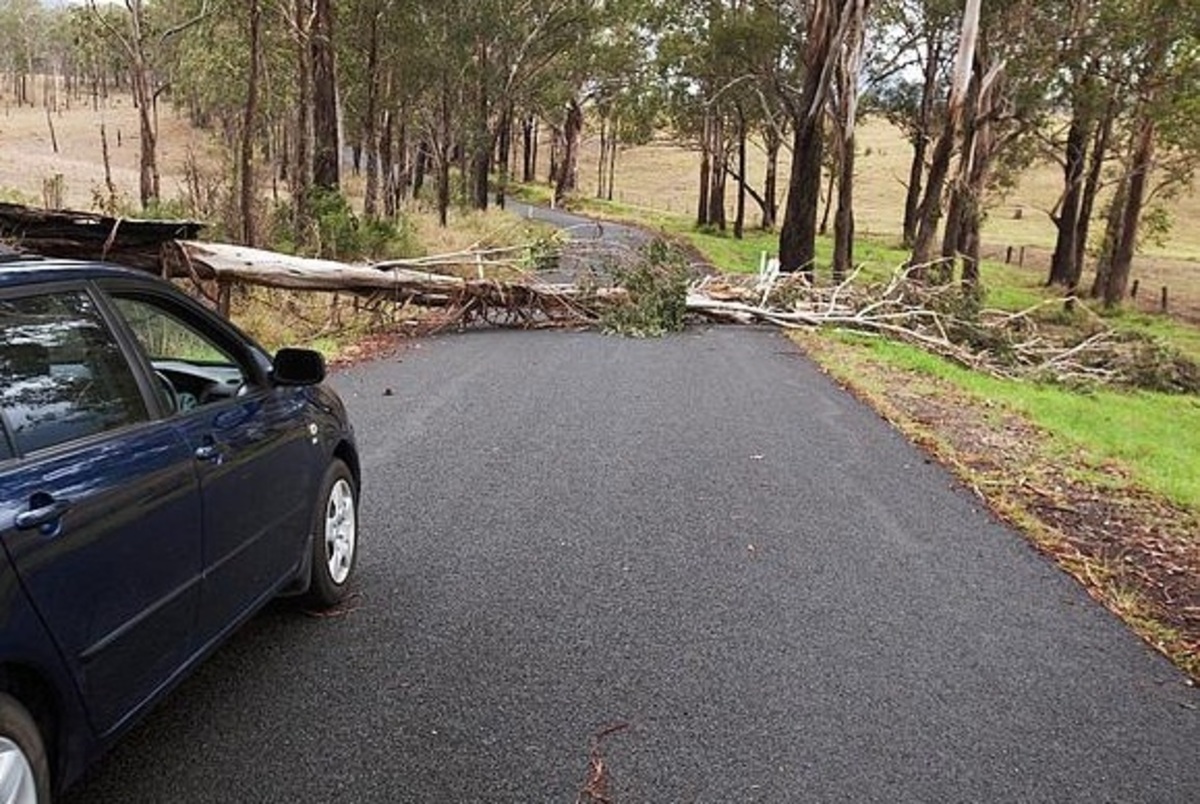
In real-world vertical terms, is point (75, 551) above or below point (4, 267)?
below

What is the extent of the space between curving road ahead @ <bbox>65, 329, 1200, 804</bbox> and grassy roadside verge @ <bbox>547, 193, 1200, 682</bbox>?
31cm

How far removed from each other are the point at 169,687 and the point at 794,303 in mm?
16546

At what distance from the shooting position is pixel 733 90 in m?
43.1

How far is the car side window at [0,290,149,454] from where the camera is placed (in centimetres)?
301

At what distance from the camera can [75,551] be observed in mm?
2891

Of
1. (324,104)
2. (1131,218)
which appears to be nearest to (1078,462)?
(324,104)

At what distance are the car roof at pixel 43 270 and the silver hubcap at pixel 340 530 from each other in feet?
5.68

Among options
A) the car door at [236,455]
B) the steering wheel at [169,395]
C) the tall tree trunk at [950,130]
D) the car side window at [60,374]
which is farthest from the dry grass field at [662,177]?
the car side window at [60,374]

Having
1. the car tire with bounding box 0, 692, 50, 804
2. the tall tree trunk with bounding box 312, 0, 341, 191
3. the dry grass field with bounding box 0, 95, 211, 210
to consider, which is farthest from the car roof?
the dry grass field with bounding box 0, 95, 211, 210

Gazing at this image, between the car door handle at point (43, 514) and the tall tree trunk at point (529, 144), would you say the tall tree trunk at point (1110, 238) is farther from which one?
the car door handle at point (43, 514)

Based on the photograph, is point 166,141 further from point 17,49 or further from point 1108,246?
point 1108,246

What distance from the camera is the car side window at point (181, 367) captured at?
381 cm

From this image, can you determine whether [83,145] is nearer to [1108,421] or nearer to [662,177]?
[662,177]

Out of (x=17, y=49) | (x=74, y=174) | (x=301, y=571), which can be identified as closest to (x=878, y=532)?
(x=301, y=571)
